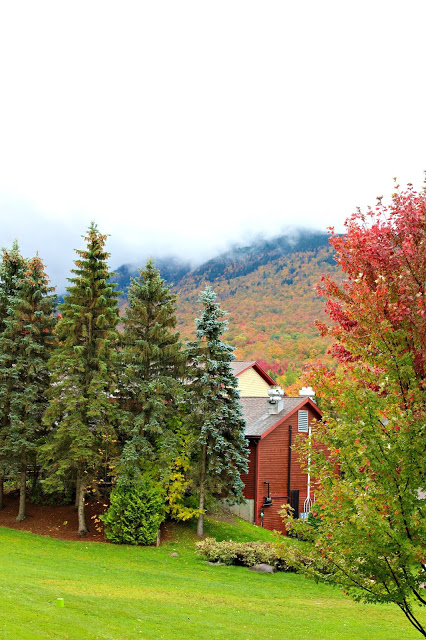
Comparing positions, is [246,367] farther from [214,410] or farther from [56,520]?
[56,520]

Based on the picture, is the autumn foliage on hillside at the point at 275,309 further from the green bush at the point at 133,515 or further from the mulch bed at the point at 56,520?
the mulch bed at the point at 56,520

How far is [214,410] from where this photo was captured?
25.2 metres

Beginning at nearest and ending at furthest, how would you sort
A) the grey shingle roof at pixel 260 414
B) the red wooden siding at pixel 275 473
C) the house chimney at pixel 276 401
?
1. the red wooden siding at pixel 275 473
2. the grey shingle roof at pixel 260 414
3. the house chimney at pixel 276 401

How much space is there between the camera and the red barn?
30.4 metres

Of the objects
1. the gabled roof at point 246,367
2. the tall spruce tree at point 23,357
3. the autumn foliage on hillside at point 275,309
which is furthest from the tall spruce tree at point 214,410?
the gabled roof at point 246,367

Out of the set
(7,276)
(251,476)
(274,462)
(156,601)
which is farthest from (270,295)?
(156,601)

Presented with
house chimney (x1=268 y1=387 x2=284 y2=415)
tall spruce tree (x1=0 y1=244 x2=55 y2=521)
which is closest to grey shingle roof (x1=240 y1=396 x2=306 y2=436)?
house chimney (x1=268 y1=387 x2=284 y2=415)

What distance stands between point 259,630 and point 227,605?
2475 millimetres

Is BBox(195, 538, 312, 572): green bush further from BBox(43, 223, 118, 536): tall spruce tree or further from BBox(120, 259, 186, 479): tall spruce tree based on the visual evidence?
BBox(43, 223, 118, 536): tall spruce tree

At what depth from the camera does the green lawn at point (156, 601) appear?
38.9 feet

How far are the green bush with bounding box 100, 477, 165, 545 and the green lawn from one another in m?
0.77

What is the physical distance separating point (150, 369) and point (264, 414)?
9.63 metres

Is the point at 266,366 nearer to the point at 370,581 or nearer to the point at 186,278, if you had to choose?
the point at 370,581

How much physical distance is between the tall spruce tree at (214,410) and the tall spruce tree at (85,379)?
12.3ft
